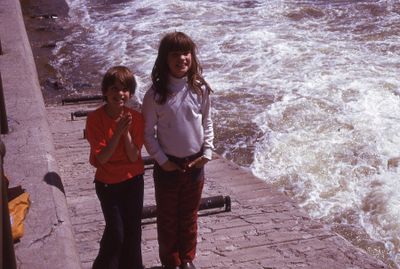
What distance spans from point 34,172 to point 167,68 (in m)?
1.37

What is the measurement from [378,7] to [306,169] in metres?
9.76

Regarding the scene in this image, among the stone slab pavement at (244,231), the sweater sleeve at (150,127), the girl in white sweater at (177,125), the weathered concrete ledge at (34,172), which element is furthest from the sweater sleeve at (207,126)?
the stone slab pavement at (244,231)

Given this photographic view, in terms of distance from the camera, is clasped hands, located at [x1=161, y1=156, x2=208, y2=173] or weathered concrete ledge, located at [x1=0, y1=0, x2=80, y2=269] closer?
weathered concrete ledge, located at [x1=0, y1=0, x2=80, y2=269]

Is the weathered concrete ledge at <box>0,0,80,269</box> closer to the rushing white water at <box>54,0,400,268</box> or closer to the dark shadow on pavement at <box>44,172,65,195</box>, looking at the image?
the dark shadow on pavement at <box>44,172,65,195</box>

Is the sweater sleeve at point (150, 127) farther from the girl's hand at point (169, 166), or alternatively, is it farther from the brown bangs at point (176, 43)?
the brown bangs at point (176, 43)

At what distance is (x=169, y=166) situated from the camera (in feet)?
12.1

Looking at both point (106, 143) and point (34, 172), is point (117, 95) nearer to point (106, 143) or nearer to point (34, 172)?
point (106, 143)

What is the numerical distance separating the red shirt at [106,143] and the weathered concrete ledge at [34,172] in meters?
Result: 0.46

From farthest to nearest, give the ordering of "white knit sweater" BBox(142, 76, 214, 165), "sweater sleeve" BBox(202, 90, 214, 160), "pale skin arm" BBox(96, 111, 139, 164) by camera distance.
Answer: "sweater sleeve" BBox(202, 90, 214, 160) → "white knit sweater" BBox(142, 76, 214, 165) → "pale skin arm" BBox(96, 111, 139, 164)

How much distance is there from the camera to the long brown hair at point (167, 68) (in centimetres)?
356

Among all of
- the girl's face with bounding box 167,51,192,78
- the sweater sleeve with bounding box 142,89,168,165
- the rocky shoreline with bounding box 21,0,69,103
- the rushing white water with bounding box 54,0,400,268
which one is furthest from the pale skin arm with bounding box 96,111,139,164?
the rocky shoreline with bounding box 21,0,69,103

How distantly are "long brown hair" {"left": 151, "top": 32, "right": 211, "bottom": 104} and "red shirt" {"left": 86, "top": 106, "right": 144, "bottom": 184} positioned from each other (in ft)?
0.67

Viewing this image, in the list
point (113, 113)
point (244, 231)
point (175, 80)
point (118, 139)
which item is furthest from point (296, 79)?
point (118, 139)

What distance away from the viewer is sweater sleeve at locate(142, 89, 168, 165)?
365cm
